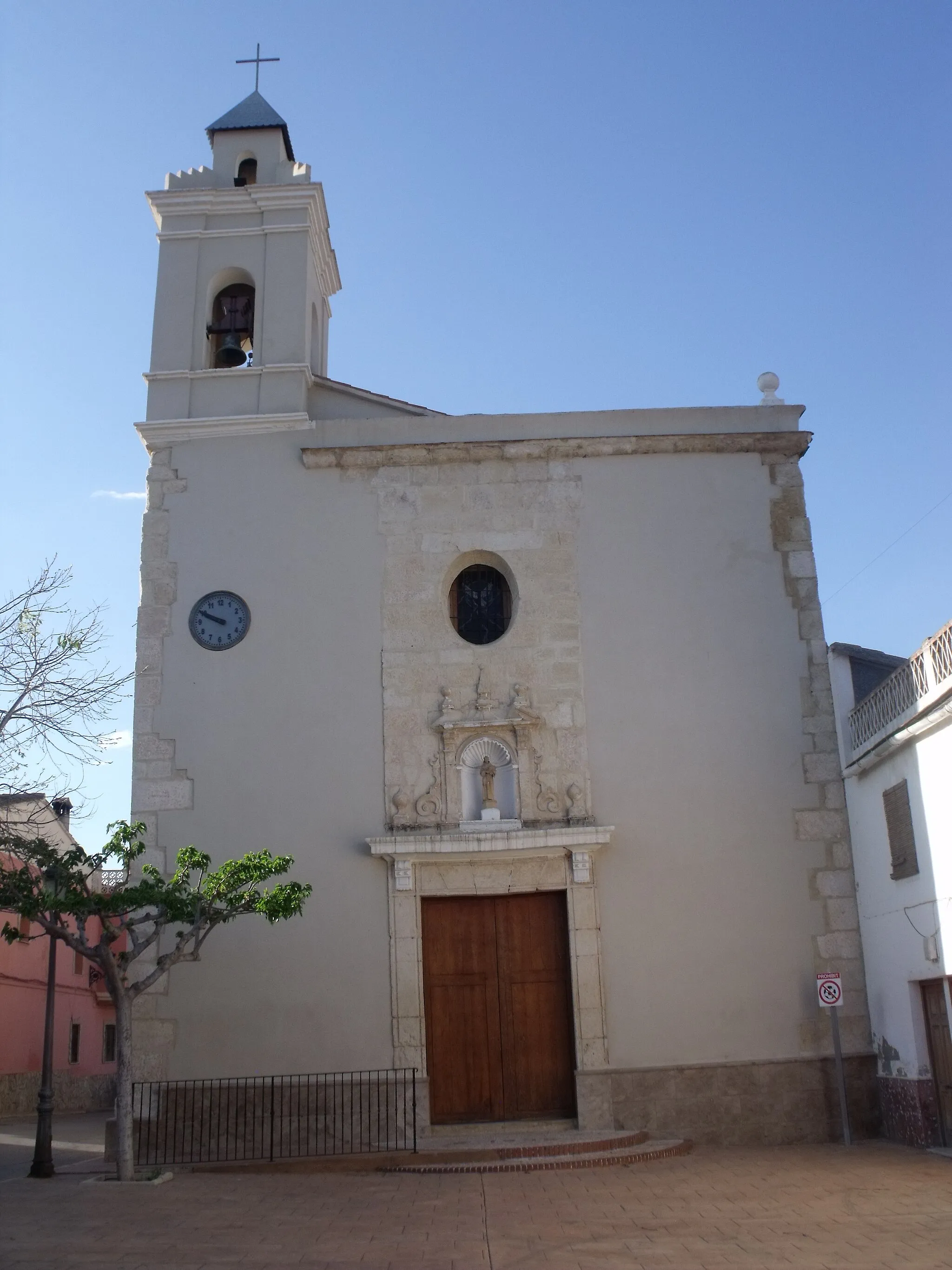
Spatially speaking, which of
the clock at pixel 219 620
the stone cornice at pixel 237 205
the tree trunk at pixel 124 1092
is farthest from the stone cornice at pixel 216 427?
the tree trunk at pixel 124 1092

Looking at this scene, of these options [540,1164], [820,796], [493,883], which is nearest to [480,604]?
[493,883]

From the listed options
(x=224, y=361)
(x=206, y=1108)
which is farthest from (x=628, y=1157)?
(x=224, y=361)

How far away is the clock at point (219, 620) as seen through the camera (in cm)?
1249

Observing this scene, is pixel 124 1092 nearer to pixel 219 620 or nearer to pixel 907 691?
pixel 219 620

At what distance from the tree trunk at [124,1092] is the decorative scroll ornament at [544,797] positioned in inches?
170

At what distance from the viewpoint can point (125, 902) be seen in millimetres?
9672

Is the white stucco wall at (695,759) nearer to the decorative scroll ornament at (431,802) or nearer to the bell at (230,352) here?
the decorative scroll ornament at (431,802)

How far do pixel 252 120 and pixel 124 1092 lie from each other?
11.5m

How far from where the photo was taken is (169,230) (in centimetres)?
1405

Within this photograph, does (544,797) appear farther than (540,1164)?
Yes

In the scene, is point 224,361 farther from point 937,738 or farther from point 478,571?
point 937,738

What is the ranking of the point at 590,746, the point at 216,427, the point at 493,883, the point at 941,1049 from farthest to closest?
the point at 216,427, the point at 590,746, the point at 493,883, the point at 941,1049

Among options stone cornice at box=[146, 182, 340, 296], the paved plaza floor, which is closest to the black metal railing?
the paved plaza floor

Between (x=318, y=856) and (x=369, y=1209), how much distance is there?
4128mm
